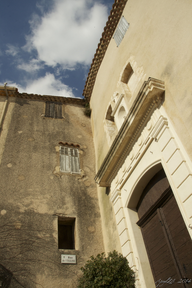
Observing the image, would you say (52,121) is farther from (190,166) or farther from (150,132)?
(190,166)

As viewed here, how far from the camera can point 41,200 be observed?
7461 mm

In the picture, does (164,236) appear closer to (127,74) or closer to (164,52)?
(164,52)

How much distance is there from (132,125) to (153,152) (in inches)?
38.4

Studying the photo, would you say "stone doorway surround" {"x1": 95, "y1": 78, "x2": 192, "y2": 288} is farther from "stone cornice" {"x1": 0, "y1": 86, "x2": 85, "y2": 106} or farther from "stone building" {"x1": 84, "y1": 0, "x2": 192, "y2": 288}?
"stone cornice" {"x1": 0, "y1": 86, "x2": 85, "y2": 106}

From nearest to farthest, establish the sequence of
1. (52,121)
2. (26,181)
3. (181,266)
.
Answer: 1. (181,266)
2. (26,181)
3. (52,121)

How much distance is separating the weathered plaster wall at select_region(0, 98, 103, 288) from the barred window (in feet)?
1.06

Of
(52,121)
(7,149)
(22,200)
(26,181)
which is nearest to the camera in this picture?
(22,200)

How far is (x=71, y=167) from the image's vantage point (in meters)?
8.85

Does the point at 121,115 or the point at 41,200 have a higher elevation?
the point at 121,115

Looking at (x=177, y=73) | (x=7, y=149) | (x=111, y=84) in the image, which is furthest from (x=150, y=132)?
(x=7, y=149)

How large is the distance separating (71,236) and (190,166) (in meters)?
4.78

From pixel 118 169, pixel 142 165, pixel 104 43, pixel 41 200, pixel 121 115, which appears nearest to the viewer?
pixel 142 165

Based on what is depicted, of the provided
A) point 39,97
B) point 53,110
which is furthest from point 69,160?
point 39,97

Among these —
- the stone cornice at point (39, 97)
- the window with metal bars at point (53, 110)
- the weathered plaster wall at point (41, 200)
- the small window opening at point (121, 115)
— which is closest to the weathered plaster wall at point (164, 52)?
the small window opening at point (121, 115)
